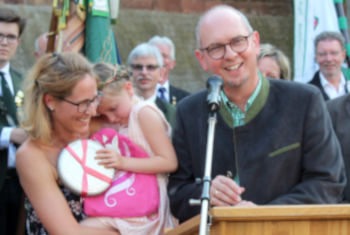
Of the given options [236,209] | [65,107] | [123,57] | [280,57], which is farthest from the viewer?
[123,57]

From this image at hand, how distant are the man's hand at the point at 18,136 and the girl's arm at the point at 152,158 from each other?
88 centimetres

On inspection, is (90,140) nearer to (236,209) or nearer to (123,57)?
(236,209)

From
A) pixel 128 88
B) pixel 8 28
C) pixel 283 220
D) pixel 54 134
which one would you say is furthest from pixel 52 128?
pixel 283 220

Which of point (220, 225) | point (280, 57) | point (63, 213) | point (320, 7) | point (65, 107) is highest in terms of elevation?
point (320, 7)

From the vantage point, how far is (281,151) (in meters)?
2.71

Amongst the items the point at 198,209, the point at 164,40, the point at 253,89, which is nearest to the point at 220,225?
the point at 198,209

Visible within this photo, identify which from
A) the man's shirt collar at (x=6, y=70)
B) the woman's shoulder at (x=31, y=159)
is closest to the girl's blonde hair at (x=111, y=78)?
the woman's shoulder at (x=31, y=159)

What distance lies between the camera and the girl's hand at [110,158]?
10.1ft

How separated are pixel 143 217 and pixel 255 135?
35.9 inches

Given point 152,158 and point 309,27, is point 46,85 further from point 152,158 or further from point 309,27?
point 309,27

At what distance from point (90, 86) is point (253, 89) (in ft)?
3.58

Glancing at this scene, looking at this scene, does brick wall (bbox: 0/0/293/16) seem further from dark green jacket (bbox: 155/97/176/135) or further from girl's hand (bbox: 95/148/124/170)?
girl's hand (bbox: 95/148/124/170)

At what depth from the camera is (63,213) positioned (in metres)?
2.93

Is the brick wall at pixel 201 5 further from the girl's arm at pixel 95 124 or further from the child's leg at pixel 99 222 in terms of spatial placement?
the child's leg at pixel 99 222
